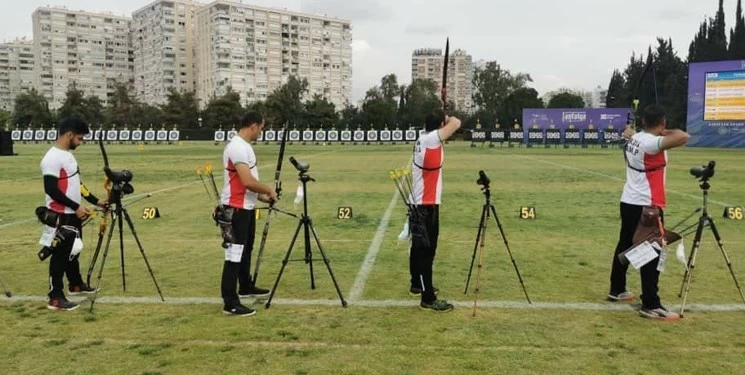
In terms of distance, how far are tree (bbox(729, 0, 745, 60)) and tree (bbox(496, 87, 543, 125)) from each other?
2845 centimetres

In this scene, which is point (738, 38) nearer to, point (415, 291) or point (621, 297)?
point (621, 297)

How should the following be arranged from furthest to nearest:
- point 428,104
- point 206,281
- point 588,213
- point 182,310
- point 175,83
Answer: point 175,83, point 428,104, point 588,213, point 206,281, point 182,310

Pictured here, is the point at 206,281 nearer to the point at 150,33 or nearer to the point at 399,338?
the point at 399,338

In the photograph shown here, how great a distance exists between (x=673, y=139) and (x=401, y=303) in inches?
106

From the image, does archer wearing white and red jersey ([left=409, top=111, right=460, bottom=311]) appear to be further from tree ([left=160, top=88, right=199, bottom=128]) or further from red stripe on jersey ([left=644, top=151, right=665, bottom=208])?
tree ([left=160, top=88, right=199, bottom=128])

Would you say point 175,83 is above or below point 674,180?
above

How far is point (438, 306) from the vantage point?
5.32m

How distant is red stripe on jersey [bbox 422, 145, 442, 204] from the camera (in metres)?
5.30

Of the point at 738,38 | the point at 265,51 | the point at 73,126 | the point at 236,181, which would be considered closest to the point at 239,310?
the point at 236,181

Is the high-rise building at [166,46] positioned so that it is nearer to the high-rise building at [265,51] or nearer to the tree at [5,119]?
the high-rise building at [265,51]

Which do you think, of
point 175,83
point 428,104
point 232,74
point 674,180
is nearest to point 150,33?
point 175,83

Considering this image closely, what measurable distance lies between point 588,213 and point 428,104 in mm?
76110

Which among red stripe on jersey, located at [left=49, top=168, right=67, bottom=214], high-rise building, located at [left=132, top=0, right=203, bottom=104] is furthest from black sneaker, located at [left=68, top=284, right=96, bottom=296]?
high-rise building, located at [left=132, top=0, right=203, bottom=104]

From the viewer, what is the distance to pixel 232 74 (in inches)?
5015
